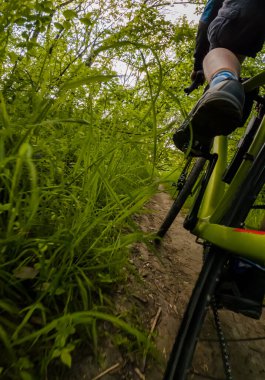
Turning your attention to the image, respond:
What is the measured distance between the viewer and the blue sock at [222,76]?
116cm

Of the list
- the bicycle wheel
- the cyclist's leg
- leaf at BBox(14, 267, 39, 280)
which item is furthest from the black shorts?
leaf at BBox(14, 267, 39, 280)

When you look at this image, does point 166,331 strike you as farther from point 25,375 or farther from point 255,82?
point 255,82

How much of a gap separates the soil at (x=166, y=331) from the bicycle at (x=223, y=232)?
107 millimetres

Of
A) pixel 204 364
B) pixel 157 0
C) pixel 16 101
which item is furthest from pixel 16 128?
pixel 157 0

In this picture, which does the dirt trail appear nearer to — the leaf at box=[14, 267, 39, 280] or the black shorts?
the leaf at box=[14, 267, 39, 280]

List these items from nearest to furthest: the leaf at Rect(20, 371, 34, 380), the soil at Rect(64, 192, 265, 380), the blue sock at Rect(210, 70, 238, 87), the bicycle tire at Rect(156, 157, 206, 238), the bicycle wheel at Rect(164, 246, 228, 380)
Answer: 1. the leaf at Rect(20, 371, 34, 380)
2. the bicycle wheel at Rect(164, 246, 228, 380)
3. the soil at Rect(64, 192, 265, 380)
4. the blue sock at Rect(210, 70, 238, 87)
5. the bicycle tire at Rect(156, 157, 206, 238)

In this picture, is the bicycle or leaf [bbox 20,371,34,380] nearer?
leaf [bbox 20,371,34,380]

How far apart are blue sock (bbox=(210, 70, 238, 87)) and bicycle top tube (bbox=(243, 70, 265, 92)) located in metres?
0.06

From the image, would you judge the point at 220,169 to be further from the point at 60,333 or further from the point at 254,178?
the point at 60,333

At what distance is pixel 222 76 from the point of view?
3.85ft

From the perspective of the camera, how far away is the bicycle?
2.59 ft

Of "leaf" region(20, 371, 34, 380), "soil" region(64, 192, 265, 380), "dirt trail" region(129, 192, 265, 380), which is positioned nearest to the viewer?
"leaf" region(20, 371, 34, 380)

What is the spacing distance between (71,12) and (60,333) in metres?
1.29

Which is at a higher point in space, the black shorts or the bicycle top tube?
the black shorts
